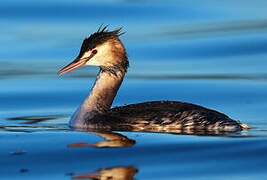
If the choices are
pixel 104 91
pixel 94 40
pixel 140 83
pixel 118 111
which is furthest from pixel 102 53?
pixel 140 83

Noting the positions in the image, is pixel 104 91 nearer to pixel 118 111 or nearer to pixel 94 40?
pixel 118 111

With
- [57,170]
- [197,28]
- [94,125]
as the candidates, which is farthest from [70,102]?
[197,28]

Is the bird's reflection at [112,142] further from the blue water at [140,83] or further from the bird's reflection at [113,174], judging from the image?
the bird's reflection at [113,174]

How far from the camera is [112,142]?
10.2 metres

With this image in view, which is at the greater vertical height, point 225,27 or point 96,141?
point 225,27

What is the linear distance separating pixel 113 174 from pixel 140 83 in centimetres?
748

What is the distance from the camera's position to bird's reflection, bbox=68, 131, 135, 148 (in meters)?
9.96

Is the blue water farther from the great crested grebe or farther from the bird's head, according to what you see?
the bird's head

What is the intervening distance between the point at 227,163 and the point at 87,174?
59.1 inches

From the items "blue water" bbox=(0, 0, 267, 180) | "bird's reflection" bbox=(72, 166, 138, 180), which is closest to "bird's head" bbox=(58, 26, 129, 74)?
"blue water" bbox=(0, 0, 267, 180)

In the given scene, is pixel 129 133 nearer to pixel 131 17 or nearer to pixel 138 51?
pixel 138 51

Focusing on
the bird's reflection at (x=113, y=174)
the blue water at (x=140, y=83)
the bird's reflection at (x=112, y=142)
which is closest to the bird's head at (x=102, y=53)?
the blue water at (x=140, y=83)

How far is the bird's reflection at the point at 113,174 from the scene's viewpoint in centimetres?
852

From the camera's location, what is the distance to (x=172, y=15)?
71.4 feet
